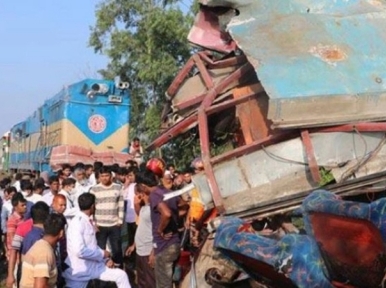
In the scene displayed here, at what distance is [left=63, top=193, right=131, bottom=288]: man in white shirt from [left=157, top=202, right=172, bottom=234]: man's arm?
0.63m

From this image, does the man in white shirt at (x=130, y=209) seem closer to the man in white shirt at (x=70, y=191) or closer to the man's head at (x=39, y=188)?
the man in white shirt at (x=70, y=191)

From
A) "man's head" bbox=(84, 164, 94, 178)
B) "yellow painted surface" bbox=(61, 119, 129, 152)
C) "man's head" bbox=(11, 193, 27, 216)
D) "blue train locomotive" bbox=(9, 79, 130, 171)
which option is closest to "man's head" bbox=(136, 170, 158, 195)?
"man's head" bbox=(11, 193, 27, 216)

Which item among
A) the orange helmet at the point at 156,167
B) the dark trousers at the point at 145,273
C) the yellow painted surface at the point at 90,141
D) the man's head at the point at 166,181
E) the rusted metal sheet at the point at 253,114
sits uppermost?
the yellow painted surface at the point at 90,141

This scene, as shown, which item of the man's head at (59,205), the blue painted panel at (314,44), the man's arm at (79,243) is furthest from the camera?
the man's head at (59,205)

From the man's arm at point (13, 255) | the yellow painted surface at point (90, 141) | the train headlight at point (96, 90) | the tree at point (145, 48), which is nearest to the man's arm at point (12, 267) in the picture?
the man's arm at point (13, 255)

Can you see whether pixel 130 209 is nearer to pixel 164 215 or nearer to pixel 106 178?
pixel 106 178

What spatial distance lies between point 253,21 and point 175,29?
1643 cm

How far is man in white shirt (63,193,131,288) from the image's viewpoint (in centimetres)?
745

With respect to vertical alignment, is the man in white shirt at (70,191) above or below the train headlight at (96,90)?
below

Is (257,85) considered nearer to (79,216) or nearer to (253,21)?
(253,21)

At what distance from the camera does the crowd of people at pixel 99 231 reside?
6332mm

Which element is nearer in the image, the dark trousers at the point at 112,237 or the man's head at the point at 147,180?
the man's head at the point at 147,180

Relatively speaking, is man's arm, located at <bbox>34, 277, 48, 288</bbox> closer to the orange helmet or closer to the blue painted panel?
the blue painted panel

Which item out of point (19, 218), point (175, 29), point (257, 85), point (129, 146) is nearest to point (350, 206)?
point (257, 85)
